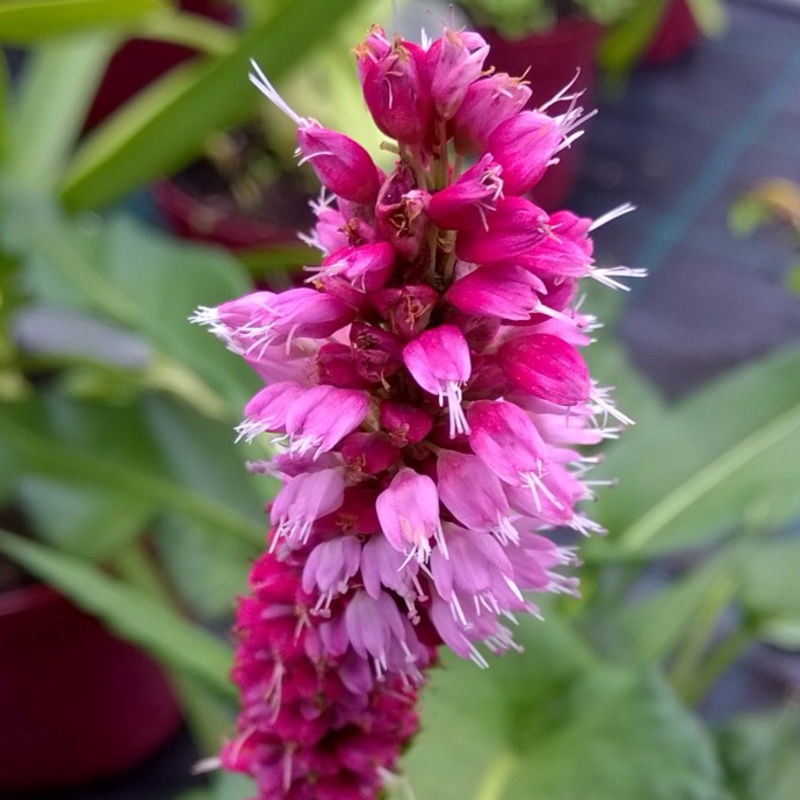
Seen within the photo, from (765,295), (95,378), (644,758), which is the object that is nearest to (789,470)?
(644,758)

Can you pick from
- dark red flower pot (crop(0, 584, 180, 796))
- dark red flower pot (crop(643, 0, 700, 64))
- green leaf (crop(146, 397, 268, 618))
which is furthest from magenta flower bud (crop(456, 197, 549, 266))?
dark red flower pot (crop(643, 0, 700, 64))

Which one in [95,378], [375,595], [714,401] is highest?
[375,595]

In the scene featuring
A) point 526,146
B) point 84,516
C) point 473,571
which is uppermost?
point 526,146

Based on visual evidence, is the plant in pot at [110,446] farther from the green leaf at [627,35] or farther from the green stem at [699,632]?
the green leaf at [627,35]

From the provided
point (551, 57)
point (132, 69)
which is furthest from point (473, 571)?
point (132, 69)

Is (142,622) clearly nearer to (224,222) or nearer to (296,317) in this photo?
(296,317)

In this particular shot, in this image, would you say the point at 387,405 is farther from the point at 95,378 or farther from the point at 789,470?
the point at 95,378

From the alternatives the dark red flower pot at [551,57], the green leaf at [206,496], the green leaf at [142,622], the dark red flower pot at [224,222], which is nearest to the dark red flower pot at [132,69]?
the dark red flower pot at [224,222]

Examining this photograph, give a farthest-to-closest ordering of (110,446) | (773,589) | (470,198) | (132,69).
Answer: (132,69)
(110,446)
(773,589)
(470,198)
